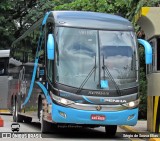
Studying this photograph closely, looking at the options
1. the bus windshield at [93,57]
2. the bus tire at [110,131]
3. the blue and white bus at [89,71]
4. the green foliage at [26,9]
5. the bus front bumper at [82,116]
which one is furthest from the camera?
the green foliage at [26,9]

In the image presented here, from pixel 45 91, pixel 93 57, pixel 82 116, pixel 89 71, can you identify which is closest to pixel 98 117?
pixel 82 116

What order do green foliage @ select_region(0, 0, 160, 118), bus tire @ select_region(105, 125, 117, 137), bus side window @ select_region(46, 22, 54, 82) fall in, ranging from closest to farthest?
bus side window @ select_region(46, 22, 54, 82), bus tire @ select_region(105, 125, 117, 137), green foliage @ select_region(0, 0, 160, 118)

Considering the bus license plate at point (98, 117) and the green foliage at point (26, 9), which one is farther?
the green foliage at point (26, 9)

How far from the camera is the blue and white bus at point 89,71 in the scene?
1231 cm

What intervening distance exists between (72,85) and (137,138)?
8.60 ft

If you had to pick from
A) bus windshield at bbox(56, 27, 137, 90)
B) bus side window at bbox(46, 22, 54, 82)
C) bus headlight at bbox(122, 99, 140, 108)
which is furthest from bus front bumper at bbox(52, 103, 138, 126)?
bus side window at bbox(46, 22, 54, 82)

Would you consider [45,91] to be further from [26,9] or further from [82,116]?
[26,9]

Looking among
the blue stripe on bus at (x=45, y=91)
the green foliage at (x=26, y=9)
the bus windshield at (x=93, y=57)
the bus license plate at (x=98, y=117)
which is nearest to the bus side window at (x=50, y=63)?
the bus windshield at (x=93, y=57)

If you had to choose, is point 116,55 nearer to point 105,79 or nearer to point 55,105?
point 105,79

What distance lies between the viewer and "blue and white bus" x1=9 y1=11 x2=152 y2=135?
1231 centimetres

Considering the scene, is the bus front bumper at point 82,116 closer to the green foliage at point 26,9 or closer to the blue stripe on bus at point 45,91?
the blue stripe on bus at point 45,91

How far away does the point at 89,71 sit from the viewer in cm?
1259

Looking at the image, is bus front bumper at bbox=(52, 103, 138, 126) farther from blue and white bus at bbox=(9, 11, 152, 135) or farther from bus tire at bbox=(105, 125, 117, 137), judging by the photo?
bus tire at bbox=(105, 125, 117, 137)

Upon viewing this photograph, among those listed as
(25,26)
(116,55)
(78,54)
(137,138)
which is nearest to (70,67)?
(78,54)
